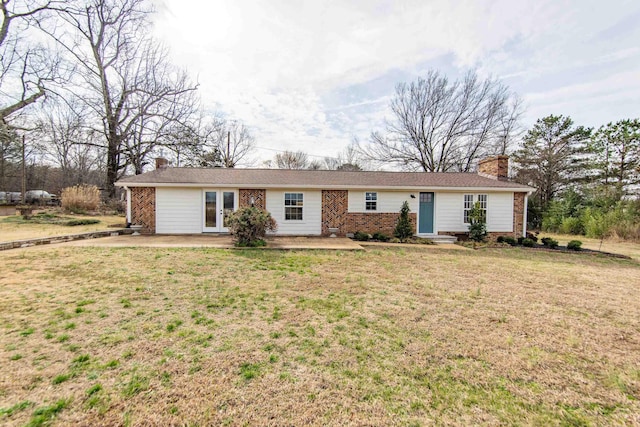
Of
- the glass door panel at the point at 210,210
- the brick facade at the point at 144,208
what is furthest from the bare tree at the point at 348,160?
the brick facade at the point at 144,208

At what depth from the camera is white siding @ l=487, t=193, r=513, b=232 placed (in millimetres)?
12555

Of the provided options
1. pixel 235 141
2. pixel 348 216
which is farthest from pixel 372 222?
pixel 235 141

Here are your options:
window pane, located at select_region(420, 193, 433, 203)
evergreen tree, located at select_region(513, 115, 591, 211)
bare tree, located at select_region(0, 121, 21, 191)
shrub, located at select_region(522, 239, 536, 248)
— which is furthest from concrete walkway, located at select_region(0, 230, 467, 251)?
bare tree, located at select_region(0, 121, 21, 191)

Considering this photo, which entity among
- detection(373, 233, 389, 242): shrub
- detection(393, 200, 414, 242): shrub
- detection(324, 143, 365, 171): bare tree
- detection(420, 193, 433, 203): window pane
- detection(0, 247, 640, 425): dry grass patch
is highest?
detection(324, 143, 365, 171): bare tree

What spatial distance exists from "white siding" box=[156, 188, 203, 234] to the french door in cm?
24

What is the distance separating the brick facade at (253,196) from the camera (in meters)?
11.9

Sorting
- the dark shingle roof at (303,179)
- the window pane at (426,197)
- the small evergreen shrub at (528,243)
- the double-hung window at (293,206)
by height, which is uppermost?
the dark shingle roof at (303,179)

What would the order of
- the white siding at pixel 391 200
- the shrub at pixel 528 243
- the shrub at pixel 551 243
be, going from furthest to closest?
1. the white siding at pixel 391 200
2. the shrub at pixel 528 243
3. the shrub at pixel 551 243

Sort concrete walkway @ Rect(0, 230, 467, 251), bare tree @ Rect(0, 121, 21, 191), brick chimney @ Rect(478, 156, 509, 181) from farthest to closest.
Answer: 1. bare tree @ Rect(0, 121, 21, 191)
2. brick chimney @ Rect(478, 156, 509, 181)
3. concrete walkway @ Rect(0, 230, 467, 251)

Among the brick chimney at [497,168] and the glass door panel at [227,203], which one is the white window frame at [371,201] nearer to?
the glass door panel at [227,203]

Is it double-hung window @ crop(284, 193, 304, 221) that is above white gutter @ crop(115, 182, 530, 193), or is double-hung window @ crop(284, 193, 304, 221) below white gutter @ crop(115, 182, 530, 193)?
below

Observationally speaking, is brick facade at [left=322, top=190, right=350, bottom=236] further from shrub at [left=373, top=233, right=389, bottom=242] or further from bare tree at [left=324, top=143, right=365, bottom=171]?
bare tree at [left=324, top=143, right=365, bottom=171]

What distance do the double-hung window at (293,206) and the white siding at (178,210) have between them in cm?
370

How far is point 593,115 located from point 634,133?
275 cm
